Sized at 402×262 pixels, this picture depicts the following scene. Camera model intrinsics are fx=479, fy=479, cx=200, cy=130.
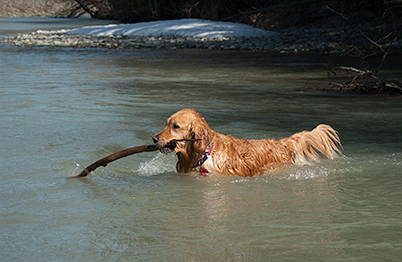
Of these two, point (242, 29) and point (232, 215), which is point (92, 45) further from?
point (232, 215)

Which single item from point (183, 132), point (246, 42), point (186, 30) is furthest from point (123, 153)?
point (186, 30)

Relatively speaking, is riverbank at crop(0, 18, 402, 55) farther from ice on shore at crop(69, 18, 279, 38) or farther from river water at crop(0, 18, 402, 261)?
river water at crop(0, 18, 402, 261)

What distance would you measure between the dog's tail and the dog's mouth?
186cm

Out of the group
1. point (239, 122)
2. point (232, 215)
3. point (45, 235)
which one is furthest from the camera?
point (239, 122)

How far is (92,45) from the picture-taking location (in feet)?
96.6

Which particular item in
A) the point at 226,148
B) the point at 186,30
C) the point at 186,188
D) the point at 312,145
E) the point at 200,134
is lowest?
the point at 186,188

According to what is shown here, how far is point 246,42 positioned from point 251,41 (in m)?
0.39

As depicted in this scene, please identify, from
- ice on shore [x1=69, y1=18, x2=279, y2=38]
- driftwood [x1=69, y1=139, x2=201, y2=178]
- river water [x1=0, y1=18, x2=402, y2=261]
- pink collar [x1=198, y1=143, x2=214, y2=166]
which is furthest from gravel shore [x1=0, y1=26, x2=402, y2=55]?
driftwood [x1=69, y1=139, x2=201, y2=178]

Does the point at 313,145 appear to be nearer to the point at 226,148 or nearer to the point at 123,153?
the point at 226,148

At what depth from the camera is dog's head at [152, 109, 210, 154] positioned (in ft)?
18.8

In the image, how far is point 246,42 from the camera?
29.8 m

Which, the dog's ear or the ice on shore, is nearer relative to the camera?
the dog's ear

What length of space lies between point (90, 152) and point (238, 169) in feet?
8.12

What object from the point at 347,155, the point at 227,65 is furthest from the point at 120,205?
the point at 227,65
